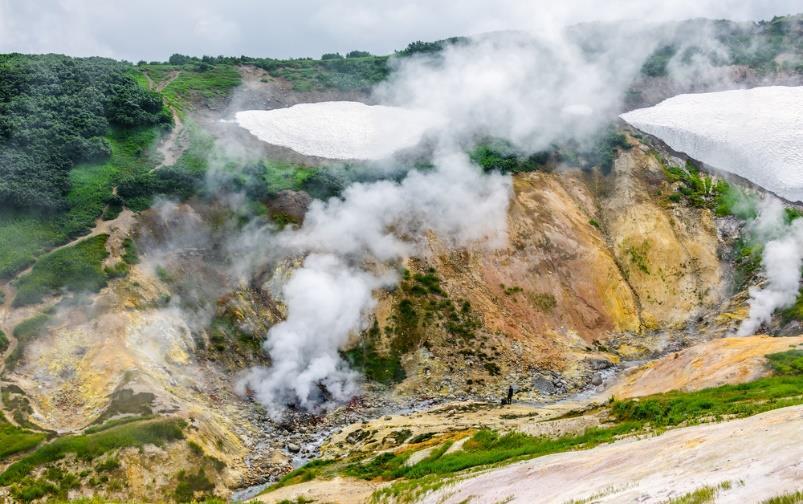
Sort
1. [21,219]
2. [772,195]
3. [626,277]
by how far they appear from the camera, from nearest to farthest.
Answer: [21,219] → [626,277] → [772,195]

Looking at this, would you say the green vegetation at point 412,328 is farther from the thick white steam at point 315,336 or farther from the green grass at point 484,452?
the green grass at point 484,452

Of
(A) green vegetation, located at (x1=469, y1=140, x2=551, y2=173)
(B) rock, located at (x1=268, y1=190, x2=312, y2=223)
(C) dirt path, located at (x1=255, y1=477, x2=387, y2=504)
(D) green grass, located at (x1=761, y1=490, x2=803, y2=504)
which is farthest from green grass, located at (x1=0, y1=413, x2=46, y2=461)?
(A) green vegetation, located at (x1=469, y1=140, x2=551, y2=173)

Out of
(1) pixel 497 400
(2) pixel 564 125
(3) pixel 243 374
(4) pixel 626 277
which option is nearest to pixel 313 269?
(3) pixel 243 374

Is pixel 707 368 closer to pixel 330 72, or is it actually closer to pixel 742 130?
pixel 742 130

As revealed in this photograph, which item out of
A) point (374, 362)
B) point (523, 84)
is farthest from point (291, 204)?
point (523, 84)

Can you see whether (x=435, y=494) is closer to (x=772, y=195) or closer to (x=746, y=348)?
(x=746, y=348)

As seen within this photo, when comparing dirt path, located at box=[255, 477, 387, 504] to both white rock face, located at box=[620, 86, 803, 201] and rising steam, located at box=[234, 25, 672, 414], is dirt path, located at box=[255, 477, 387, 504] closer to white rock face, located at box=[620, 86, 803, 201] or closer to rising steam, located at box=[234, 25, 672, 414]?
rising steam, located at box=[234, 25, 672, 414]
